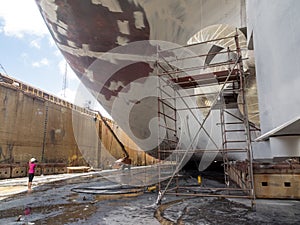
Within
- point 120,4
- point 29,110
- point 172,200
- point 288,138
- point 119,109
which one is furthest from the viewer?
point 29,110

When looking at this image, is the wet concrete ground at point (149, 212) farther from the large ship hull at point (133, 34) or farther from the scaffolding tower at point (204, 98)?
the large ship hull at point (133, 34)

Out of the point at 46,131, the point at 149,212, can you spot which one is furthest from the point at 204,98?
the point at 46,131

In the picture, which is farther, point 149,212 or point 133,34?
point 133,34

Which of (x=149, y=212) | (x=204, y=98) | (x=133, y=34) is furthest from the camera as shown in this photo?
(x=204, y=98)

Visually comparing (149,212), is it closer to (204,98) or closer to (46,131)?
(204,98)

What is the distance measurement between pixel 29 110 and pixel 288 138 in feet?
41.9

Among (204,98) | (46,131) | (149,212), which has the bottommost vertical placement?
(149,212)

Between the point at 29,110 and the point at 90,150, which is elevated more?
the point at 29,110

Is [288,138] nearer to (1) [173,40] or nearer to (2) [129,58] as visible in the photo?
(1) [173,40]

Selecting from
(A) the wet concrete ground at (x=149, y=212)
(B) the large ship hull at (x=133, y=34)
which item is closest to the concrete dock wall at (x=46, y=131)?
(B) the large ship hull at (x=133, y=34)

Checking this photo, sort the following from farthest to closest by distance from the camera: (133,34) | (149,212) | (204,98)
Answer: (204,98), (133,34), (149,212)

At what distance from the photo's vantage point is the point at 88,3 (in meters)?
4.93

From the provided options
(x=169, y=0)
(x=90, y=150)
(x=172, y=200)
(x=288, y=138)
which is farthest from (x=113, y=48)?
(x=90, y=150)

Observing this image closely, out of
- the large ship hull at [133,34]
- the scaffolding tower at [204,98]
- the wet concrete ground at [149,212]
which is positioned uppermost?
the large ship hull at [133,34]
